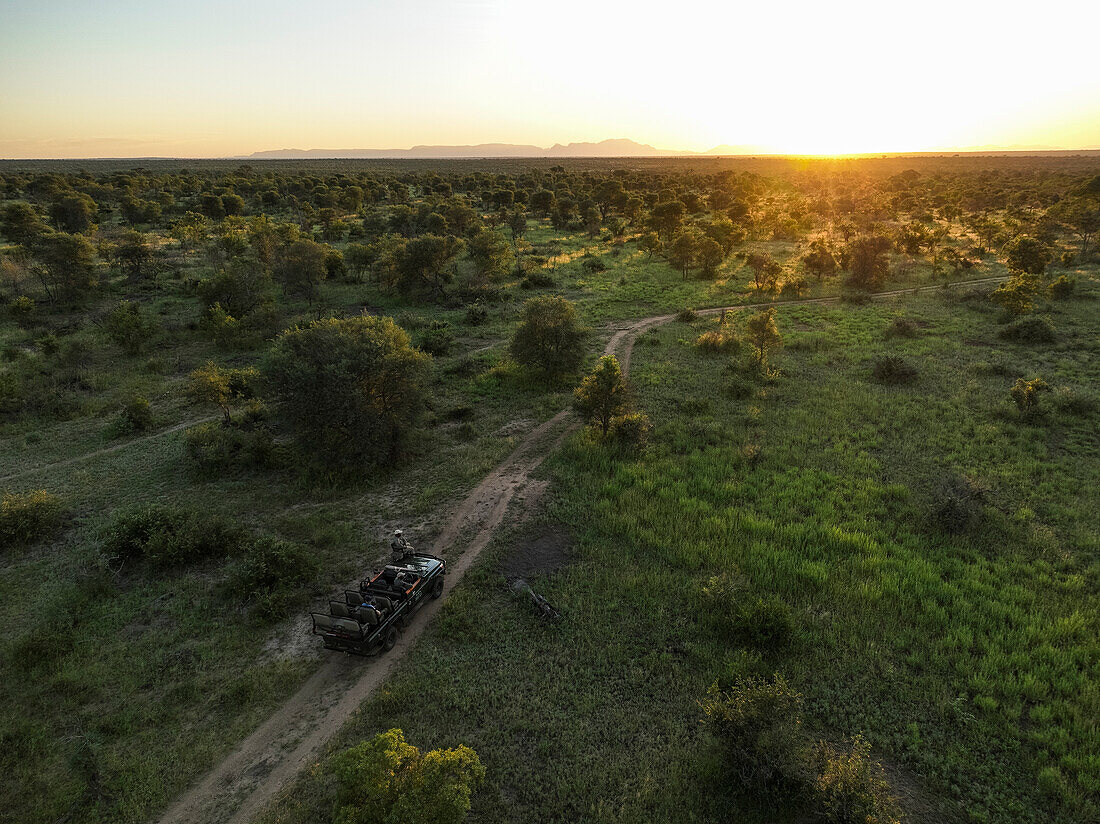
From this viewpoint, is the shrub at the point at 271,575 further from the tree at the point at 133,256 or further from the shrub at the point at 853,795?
the tree at the point at 133,256

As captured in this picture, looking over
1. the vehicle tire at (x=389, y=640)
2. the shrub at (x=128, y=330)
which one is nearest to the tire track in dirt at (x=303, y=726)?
the vehicle tire at (x=389, y=640)

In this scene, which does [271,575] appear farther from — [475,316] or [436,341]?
[475,316]

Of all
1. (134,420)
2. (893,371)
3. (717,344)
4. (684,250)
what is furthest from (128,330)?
(684,250)

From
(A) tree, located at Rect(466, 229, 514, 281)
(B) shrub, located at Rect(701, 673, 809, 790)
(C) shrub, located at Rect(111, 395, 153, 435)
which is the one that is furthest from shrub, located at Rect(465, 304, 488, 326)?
(B) shrub, located at Rect(701, 673, 809, 790)

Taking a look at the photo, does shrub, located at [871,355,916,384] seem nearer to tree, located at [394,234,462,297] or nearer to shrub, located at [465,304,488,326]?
shrub, located at [465,304,488,326]

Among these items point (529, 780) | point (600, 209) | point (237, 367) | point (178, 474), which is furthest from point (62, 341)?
point (600, 209)

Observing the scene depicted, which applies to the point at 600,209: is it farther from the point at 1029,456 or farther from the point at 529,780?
the point at 529,780
